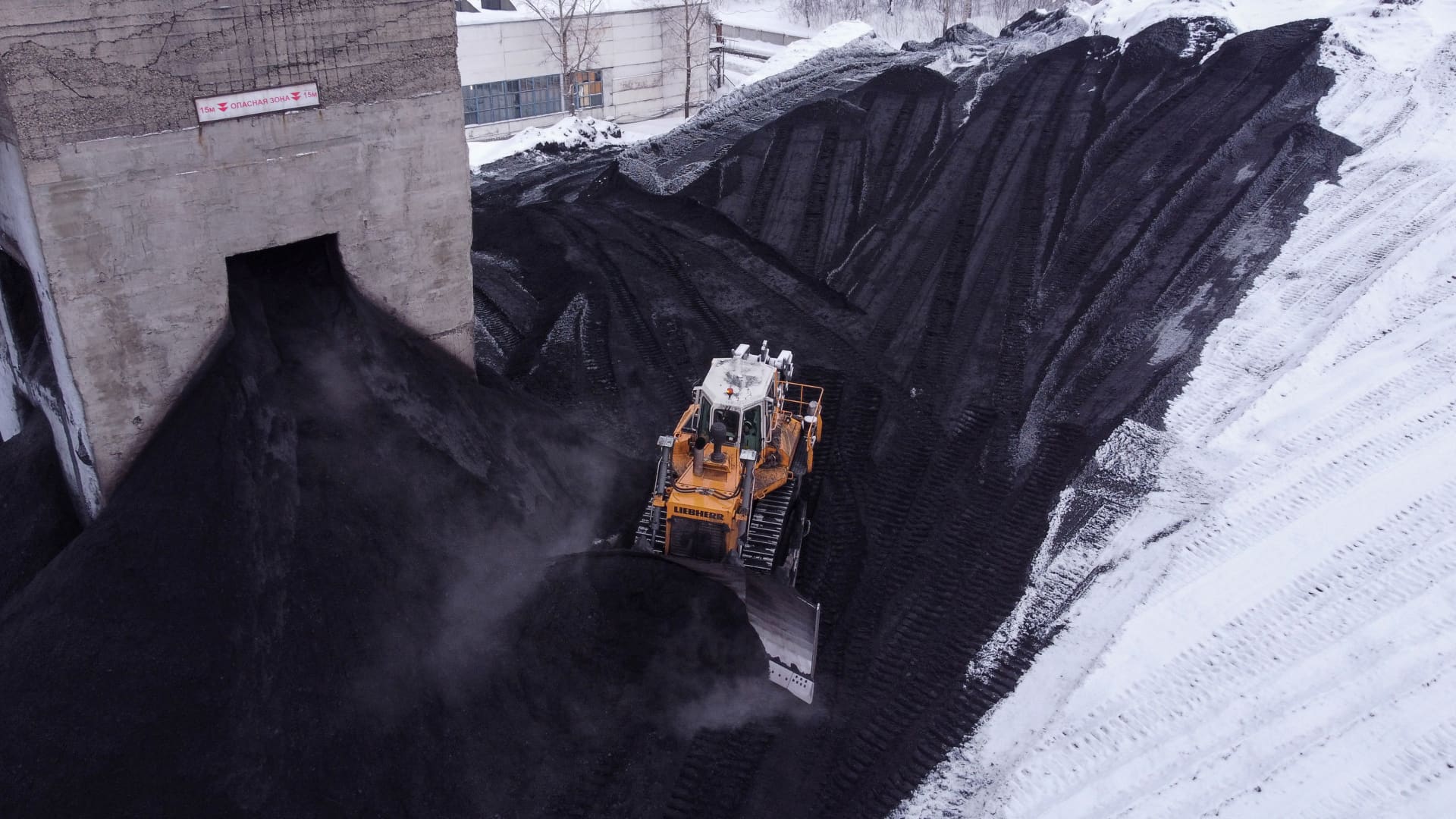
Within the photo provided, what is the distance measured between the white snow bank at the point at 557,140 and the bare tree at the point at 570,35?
258 centimetres

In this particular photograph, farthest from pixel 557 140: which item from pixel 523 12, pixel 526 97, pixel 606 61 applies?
pixel 606 61

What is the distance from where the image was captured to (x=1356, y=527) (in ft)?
37.6

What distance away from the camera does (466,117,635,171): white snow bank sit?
2502 centimetres

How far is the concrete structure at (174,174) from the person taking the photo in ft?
29.7

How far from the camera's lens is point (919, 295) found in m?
16.6

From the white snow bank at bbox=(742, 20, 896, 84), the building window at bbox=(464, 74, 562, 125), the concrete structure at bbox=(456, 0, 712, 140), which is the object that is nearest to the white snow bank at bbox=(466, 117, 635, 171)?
the building window at bbox=(464, 74, 562, 125)

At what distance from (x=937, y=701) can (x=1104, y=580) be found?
7.89 feet

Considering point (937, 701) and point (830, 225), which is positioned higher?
point (830, 225)

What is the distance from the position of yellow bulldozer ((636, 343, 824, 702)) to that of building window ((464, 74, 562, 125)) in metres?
18.5

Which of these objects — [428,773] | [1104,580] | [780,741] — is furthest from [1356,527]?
[428,773]

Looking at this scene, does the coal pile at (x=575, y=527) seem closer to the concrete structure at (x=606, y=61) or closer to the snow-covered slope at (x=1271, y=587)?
the snow-covered slope at (x=1271, y=587)

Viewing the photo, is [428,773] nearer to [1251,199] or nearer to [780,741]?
[780,741]

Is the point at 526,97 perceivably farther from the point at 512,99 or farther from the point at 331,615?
the point at 331,615

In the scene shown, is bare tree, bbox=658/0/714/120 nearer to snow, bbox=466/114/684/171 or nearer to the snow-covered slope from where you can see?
snow, bbox=466/114/684/171
